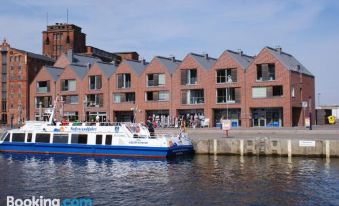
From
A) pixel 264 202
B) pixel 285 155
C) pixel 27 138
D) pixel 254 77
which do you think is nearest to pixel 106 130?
pixel 27 138

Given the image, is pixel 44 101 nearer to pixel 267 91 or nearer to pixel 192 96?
pixel 192 96

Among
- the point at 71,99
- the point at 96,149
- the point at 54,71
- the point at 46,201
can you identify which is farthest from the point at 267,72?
the point at 46,201

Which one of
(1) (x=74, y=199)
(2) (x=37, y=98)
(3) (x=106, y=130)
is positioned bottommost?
(1) (x=74, y=199)

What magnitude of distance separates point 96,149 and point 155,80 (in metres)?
36.3

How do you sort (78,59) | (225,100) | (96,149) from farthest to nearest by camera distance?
(78,59) → (225,100) → (96,149)

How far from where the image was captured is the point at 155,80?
3147 inches

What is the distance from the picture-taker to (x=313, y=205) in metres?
23.0

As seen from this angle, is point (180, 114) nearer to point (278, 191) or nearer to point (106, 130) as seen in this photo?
point (106, 130)

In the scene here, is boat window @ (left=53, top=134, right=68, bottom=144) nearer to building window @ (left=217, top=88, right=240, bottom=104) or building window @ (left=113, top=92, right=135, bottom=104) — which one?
building window @ (left=217, top=88, right=240, bottom=104)

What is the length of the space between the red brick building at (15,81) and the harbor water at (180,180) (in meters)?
54.9

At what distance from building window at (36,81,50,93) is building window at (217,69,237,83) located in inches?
1330

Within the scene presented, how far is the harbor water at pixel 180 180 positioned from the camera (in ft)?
81.5

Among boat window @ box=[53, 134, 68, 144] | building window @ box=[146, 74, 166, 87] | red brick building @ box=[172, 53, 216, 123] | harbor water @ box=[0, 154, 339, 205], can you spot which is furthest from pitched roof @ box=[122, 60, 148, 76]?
harbor water @ box=[0, 154, 339, 205]

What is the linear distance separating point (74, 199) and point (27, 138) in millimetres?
25925
